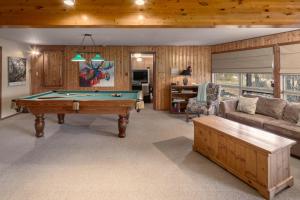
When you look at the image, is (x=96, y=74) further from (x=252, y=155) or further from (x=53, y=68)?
(x=252, y=155)

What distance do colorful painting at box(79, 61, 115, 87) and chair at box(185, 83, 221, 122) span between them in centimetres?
324

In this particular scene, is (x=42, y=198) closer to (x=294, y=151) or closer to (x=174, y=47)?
(x=294, y=151)

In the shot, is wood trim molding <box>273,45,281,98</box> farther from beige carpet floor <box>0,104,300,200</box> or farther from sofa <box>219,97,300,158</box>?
beige carpet floor <box>0,104,300,200</box>

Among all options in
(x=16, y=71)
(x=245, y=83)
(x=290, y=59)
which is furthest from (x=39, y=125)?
(x=290, y=59)

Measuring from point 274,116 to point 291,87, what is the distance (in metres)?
1.15

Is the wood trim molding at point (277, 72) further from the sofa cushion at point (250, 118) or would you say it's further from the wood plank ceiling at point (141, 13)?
the wood plank ceiling at point (141, 13)

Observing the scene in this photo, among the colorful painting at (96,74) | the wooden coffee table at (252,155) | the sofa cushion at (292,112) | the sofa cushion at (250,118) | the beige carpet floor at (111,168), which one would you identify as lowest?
the beige carpet floor at (111,168)

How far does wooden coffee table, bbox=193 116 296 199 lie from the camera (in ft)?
7.79

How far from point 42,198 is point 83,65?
19.9 ft

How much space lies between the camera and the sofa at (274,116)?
355 centimetres

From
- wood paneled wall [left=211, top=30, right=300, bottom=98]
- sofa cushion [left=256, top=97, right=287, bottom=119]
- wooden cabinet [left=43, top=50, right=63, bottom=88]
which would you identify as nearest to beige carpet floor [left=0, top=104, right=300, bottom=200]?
sofa cushion [left=256, top=97, right=287, bottom=119]

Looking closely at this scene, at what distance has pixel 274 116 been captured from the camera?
4.38 m

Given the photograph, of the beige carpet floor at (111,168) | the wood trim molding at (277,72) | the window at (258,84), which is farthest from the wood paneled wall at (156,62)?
the beige carpet floor at (111,168)

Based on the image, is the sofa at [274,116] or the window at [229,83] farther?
the window at [229,83]
